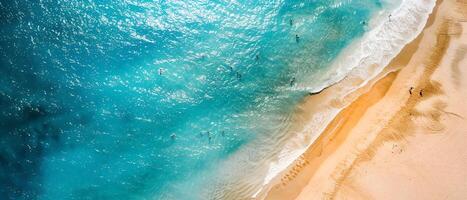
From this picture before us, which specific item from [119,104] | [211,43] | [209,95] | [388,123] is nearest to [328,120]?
[388,123]

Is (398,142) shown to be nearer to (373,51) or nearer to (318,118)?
(318,118)

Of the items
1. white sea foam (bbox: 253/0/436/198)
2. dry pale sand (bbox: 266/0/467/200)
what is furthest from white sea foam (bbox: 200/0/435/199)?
dry pale sand (bbox: 266/0/467/200)

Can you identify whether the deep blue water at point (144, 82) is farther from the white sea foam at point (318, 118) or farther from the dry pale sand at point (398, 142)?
the dry pale sand at point (398, 142)

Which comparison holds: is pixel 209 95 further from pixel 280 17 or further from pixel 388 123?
pixel 388 123

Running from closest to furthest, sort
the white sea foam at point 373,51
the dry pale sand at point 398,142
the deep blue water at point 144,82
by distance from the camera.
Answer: the dry pale sand at point 398,142 < the deep blue water at point 144,82 < the white sea foam at point 373,51

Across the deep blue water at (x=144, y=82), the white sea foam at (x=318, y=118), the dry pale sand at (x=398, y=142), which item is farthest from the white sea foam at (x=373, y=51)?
the deep blue water at (x=144, y=82)

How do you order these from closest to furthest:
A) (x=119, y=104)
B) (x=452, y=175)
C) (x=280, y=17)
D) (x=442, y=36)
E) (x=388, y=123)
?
(x=452, y=175) → (x=388, y=123) → (x=119, y=104) → (x=442, y=36) → (x=280, y=17)

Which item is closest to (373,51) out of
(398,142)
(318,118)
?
(318,118)
